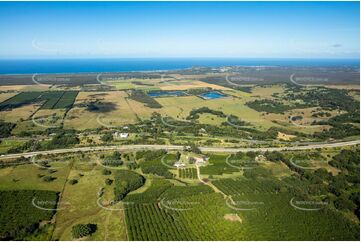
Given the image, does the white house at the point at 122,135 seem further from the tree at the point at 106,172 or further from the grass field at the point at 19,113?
the grass field at the point at 19,113

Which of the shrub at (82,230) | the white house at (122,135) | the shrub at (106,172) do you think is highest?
the white house at (122,135)

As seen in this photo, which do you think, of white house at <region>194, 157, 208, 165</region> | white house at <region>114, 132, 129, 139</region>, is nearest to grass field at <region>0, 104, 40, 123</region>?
white house at <region>114, 132, 129, 139</region>

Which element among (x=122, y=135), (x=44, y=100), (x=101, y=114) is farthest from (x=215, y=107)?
(x=44, y=100)

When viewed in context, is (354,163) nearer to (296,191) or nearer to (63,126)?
(296,191)

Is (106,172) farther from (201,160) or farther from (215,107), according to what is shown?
(215,107)

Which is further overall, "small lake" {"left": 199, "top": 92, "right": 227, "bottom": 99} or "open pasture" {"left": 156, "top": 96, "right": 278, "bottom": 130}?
"small lake" {"left": 199, "top": 92, "right": 227, "bottom": 99}

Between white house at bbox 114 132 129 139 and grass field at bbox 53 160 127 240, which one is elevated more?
white house at bbox 114 132 129 139

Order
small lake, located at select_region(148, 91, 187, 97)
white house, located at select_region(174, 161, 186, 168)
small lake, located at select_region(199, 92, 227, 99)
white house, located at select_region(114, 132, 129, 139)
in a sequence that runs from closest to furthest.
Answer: white house, located at select_region(174, 161, 186, 168) < white house, located at select_region(114, 132, 129, 139) < small lake, located at select_region(199, 92, 227, 99) < small lake, located at select_region(148, 91, 187, 97)

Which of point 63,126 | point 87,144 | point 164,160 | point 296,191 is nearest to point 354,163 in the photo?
point 296,191

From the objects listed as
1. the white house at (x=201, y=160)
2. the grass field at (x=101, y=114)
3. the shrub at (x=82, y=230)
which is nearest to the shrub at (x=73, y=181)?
the shrub at (x=82, y=230)

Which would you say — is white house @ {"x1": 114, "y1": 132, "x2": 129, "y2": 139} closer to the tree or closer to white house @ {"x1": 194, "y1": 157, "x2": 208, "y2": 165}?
the tree

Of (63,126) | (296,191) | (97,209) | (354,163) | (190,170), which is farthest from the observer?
(63,126)
